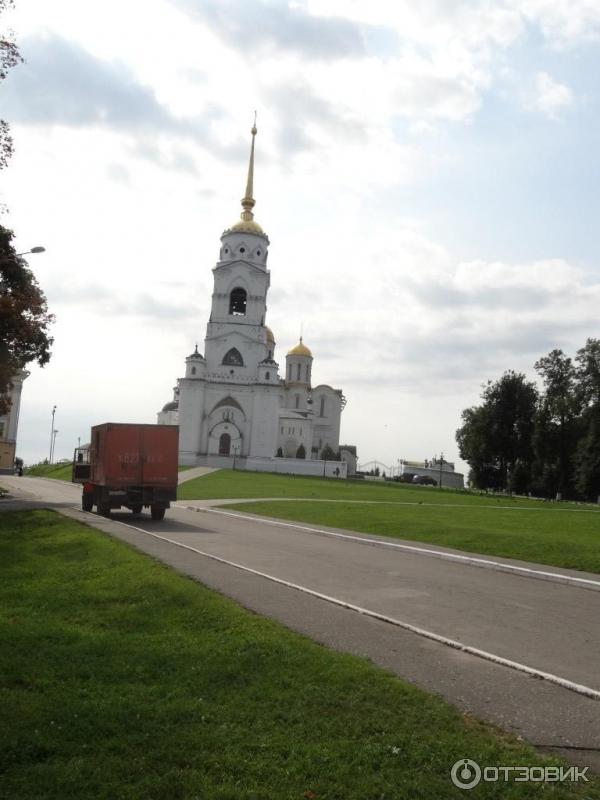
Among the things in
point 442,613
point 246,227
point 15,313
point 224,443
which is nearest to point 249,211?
point 246,227

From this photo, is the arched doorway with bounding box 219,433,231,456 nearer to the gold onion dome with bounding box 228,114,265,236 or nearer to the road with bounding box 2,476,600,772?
the gold onion dome with bounding box 228,114,265,236

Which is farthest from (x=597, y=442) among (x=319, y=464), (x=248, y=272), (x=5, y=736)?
(x=5, y=736)

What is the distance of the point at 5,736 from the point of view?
459 centimetres

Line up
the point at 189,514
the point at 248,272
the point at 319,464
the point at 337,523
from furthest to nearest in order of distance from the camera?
the point at 248,272
the point at 319,464
the point at 189,514
the point at 337,523

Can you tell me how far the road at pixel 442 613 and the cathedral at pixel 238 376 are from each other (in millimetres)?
63075

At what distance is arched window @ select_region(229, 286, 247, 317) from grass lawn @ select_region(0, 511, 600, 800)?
78.0 metres

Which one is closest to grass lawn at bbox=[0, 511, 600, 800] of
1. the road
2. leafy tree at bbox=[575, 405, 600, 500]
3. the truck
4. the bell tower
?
the road

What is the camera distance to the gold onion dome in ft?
278

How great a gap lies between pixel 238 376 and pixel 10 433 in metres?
24.9

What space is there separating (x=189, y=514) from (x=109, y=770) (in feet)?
70.4

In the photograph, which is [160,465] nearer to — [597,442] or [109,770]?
[109,770]

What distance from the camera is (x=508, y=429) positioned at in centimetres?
7062

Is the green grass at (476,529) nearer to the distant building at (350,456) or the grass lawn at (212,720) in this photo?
the grass lawn at (212,720)

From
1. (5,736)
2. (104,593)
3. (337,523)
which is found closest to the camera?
(5,736)
